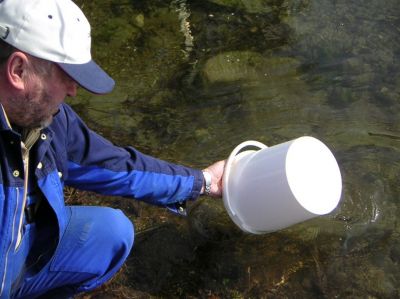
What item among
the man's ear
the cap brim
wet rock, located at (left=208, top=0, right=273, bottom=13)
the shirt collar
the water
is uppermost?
the man's ear

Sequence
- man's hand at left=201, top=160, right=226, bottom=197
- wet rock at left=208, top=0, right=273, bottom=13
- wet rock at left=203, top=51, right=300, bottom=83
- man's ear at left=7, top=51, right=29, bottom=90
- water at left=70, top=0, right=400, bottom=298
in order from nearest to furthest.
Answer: man's ear at left=7, top=51, right=29, bottom=90, man's hand at left=201, top=160, right=226, bottom=197, water at left=70, top=0, right=400, bottom=298, wet rock at left=203, top=51, right=300, bottom=83, wet rock at left=208, top=0, right=273, bottom=13

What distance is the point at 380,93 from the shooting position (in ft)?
12.2

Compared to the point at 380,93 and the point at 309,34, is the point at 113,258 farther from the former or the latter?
the point at 309,34

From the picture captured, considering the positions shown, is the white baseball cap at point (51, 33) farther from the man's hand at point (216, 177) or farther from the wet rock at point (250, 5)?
the wet rock at point (250, 5)

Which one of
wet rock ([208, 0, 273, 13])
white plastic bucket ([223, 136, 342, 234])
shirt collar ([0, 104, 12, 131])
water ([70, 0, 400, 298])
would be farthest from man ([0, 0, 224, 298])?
wet rock ([208, 0, 273, 13])

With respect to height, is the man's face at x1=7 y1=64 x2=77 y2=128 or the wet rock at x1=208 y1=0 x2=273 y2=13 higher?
the man's face at x1=7 y1=64 x2=77 y2=128

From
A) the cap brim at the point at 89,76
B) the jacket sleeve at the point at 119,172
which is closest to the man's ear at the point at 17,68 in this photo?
the cap brim at the point at 89,76

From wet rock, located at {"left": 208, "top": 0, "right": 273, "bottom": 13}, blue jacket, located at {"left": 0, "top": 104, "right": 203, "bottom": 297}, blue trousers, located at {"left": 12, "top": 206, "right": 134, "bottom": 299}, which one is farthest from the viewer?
wet rock, located at {"left": 208, "top": 0, "right": 273, "bottom": 13}

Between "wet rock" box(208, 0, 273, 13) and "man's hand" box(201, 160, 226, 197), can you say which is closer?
"man's hand" box(201, 160, 226, 197)

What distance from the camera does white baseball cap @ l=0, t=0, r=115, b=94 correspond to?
175 centimetres

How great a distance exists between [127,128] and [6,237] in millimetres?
1633

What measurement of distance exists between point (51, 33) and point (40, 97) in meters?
0.21

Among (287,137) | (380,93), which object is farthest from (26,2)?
(380,93)

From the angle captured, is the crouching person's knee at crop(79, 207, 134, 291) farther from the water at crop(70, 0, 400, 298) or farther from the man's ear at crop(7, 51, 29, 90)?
the man's ear at crop(7, 51, 29, 90)
